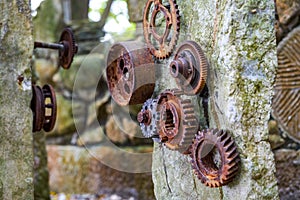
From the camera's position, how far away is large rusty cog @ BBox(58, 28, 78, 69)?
145 centimetres

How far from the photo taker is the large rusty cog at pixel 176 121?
1018mm

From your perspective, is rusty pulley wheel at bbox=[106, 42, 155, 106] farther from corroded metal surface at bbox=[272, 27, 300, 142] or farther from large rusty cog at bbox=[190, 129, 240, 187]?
corroded metal surface at bbox=[272, 27, 300, 142]

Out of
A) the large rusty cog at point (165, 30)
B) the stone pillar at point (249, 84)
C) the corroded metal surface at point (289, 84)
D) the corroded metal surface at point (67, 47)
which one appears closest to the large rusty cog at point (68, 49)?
the corroded metal surface at point (67, 47)

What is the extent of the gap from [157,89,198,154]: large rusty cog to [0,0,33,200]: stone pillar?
39 centimetres

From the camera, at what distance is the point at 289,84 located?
6.16 ft

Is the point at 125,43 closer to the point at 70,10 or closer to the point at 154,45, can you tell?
the point at 154,45

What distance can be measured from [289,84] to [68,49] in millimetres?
980

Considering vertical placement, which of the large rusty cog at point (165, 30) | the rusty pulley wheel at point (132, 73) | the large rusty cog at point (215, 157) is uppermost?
the large rusty cog at point (165, 30)

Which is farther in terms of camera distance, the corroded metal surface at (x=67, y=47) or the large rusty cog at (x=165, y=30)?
the corroded metal surface at (x=67, y=47)

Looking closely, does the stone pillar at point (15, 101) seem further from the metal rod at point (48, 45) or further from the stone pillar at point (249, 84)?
the stone pillar at point (249, 84)

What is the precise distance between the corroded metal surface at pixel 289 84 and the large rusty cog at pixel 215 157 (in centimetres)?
98

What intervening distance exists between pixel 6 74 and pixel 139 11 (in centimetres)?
67

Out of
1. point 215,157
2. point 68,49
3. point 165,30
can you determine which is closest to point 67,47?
point 68,49

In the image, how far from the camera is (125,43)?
4.10 feet
